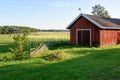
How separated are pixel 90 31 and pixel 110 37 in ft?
11.9

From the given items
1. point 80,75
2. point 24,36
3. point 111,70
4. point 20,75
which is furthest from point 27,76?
point 24,36

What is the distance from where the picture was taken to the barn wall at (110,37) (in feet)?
103

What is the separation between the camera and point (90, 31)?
103 ft

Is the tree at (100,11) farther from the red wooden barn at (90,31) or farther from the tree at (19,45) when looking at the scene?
the tree at (19,45)

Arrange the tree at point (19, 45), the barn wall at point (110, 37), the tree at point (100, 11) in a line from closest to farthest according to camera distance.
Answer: the tree at point (19, 45), the barn wall at point (110, 37), the tree at point (100, 11)

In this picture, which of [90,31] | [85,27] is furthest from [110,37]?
[85,27]

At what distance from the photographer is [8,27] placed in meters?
103

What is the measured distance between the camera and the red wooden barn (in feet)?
102

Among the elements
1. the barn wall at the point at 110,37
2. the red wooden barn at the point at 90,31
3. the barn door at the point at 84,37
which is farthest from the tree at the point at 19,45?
the barn wall at the point at 110,37

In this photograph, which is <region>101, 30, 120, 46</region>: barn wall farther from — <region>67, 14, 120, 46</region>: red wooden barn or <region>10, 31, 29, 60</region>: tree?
<region>10, 31, 29, 60</region>: tree

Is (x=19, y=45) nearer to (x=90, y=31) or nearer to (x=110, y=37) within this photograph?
(x=90, y=31)

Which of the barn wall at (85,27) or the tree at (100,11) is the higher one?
the tree at (100,11)

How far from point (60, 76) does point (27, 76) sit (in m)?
1.63

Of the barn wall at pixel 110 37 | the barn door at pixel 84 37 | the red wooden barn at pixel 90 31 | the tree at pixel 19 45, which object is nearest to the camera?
the tree at pixel 19 45
